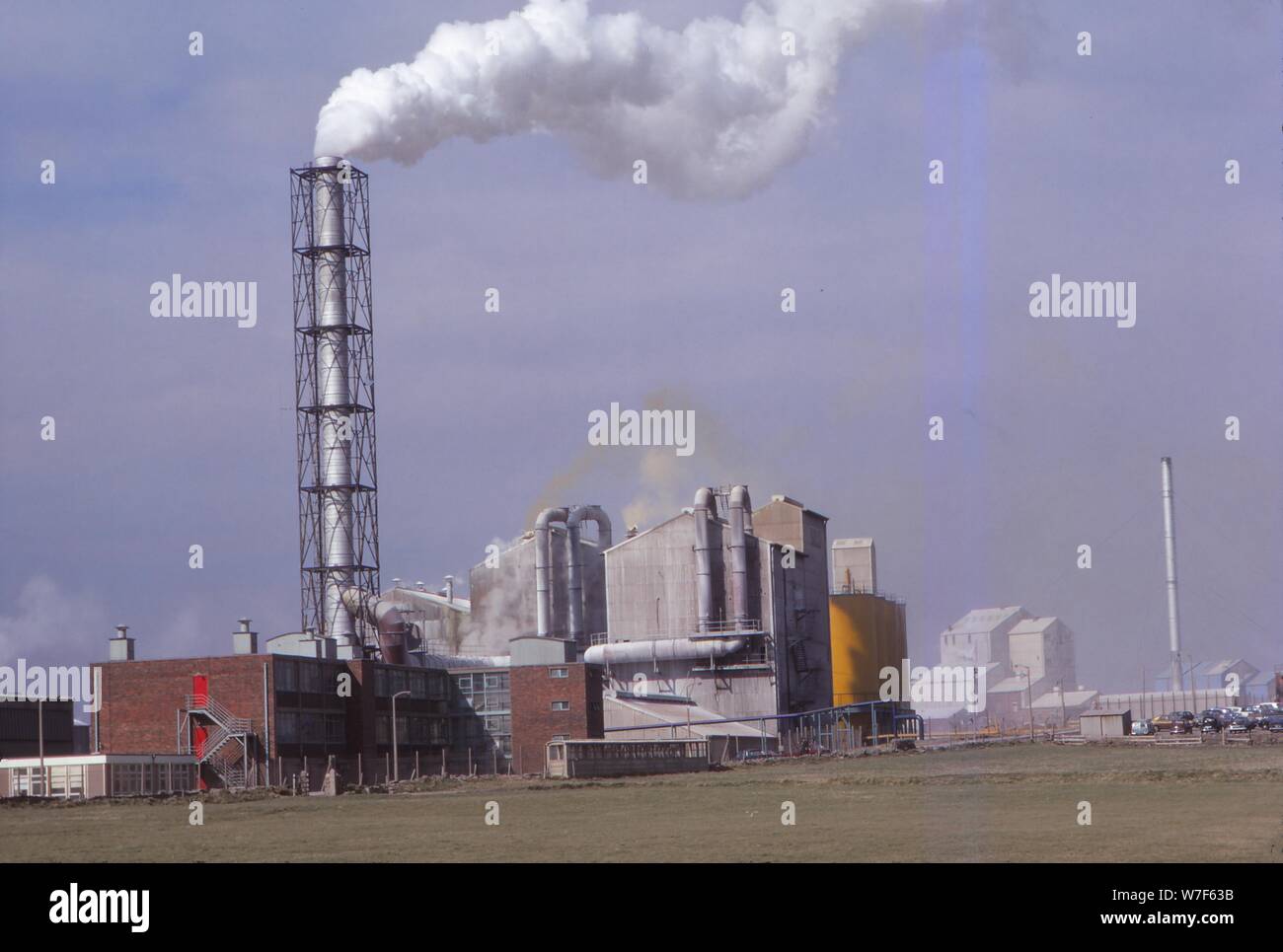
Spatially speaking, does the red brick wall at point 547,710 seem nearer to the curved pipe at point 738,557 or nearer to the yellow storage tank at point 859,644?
the curved pipe at point 738,557

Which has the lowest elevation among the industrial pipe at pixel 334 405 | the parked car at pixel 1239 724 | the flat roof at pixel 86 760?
the parked car at pixel 1239 724

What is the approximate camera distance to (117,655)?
70.2 meters

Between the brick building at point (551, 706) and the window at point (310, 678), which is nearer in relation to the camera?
the window at point (310, 678)

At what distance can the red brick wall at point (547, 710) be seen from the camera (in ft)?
250

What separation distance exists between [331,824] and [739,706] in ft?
179

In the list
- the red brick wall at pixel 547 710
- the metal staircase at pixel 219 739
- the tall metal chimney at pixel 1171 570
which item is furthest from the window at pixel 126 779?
the tall metal chimney at pixel 1171 570

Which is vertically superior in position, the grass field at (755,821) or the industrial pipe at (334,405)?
the industrial pipe at (334,405)

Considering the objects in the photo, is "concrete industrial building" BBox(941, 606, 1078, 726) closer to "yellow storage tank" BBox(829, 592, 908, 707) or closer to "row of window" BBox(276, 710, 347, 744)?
"yellow storage tank" BBox(829, 592, 908, 707)

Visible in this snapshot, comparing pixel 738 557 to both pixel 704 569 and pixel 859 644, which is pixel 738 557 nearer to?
pixel 704 569

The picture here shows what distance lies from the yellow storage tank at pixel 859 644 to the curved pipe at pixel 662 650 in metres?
16.6

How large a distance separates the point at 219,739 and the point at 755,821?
1568 inches

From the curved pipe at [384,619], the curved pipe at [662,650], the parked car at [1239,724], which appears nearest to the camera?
the curved pipe at [384,619]
